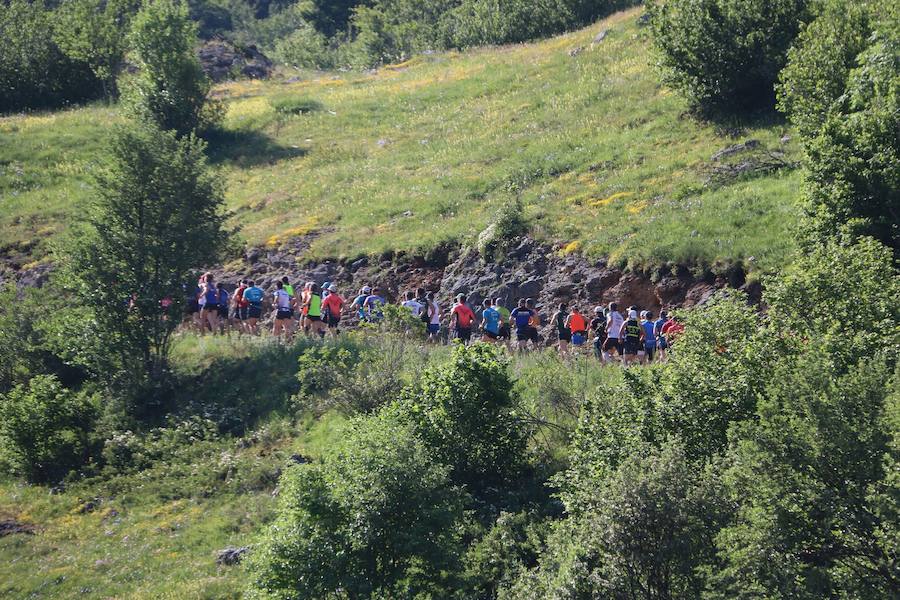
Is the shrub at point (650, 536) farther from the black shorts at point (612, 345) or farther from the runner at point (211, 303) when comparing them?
the runner at point (211, 303)

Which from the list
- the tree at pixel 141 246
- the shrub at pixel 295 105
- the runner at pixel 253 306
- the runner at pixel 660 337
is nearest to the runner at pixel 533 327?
the runner at pixel 660 337

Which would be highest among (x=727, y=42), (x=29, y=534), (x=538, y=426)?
(x=727, y=42)

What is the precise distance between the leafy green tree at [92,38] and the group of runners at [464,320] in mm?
28048

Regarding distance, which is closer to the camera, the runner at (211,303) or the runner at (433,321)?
the runner at (433,321)

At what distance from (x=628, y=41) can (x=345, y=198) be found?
50.7 ft

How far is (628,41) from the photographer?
4406 cm

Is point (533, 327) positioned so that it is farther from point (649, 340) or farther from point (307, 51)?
point (307, 51)

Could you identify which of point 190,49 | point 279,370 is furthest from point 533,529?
point 190,49

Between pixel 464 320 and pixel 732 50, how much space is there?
49.8 feet

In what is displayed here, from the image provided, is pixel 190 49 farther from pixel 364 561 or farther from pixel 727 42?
pixel 364 561

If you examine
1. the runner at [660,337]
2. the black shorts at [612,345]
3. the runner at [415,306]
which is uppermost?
the runner at [415,306]

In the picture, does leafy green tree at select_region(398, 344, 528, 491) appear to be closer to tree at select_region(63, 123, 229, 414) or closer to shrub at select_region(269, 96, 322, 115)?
tree at select_region(63, 123, 229, 414)

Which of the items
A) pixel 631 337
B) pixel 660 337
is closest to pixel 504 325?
pixel 631 337

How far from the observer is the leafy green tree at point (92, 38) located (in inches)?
2015
